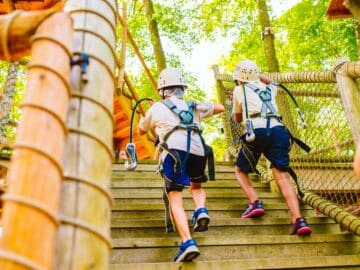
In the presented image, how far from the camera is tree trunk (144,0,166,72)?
42.4ft

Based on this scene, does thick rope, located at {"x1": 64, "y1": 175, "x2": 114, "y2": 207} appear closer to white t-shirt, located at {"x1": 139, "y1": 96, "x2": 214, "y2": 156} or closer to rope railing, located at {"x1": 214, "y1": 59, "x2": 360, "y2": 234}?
white t-shirt, located at {"x1": 139, "y1": 96, "x2": 214, "y2": 156}

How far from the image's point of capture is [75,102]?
1327 mm

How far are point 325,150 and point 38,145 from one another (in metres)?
5.20

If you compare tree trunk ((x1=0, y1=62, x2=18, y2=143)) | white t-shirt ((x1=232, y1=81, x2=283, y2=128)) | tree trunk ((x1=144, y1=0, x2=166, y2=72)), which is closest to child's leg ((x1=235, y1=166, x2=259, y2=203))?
white t-shirt ((x1=232, y1=81, x2=283, y2=128))

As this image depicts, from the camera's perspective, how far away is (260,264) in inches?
129

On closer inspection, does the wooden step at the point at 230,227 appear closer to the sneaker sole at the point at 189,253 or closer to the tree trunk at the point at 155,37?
the sneaker sole at the point at 189,253

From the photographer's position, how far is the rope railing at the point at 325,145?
4.69m

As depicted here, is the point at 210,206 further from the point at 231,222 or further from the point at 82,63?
the point at 82,63

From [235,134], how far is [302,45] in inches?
313

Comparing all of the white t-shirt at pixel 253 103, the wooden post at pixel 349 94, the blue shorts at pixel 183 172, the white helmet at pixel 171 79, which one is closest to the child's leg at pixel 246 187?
the white t-shirt at pixel 253 103

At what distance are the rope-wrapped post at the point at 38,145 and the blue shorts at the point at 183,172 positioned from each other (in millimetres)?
2329

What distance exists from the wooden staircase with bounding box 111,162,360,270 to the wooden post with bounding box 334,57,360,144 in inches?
40.8

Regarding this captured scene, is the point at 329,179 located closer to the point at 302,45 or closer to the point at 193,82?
the point at 302,45

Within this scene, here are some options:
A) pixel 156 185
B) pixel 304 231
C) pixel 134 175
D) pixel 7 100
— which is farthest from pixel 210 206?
pixel 7 100
